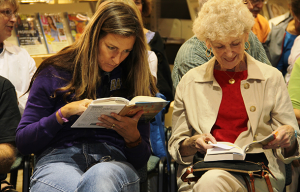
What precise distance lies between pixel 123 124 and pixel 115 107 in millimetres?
172

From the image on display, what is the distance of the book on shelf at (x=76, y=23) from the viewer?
14.1ft

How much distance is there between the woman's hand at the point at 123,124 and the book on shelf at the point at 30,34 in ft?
7.45

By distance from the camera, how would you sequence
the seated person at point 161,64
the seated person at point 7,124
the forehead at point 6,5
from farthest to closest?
1. the seated person at point 161,64
2. the forehead at point 6,5
3. the seated person at point 7,124

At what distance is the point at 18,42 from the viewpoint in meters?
3.93

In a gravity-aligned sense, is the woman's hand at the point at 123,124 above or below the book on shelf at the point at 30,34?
below

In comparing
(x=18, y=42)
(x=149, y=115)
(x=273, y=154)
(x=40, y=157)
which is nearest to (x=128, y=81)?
(x=149, y=115)

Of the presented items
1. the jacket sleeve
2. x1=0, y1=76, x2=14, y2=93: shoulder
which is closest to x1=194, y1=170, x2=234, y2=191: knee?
the jacket sleeve

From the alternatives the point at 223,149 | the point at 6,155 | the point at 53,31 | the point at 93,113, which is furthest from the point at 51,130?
the point at 53,31

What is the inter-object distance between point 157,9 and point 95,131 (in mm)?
3031


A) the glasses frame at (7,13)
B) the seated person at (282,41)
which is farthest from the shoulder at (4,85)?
the seated person at (282,41)

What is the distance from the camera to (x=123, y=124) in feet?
6.72

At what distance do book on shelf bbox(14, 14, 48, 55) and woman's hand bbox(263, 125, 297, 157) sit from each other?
110 inches

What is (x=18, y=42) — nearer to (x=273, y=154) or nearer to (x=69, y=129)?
(x=69, y=129)

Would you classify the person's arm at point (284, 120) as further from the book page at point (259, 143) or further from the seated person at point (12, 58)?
the seated person at point (12, 58)
